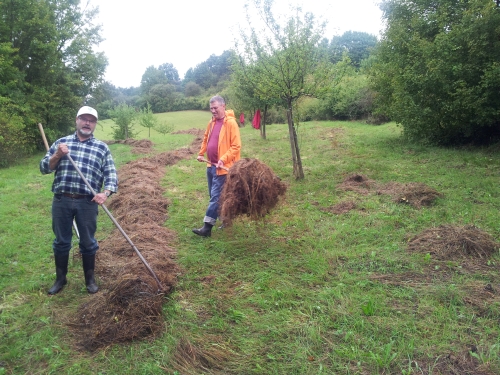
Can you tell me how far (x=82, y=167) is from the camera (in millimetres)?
3990

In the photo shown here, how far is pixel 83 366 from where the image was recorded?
121 inches

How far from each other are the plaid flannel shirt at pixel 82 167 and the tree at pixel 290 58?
5.83 meters

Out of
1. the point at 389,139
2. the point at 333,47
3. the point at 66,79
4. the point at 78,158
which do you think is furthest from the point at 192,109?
the point at 78,158

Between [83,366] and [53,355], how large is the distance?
1.19 feet

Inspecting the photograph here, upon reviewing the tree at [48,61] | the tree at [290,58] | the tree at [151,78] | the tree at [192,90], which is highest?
the tree at [151,78]

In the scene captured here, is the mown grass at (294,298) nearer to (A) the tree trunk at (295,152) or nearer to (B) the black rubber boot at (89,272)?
(B) the black rubber boot at (89,272)

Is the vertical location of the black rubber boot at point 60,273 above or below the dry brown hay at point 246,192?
below

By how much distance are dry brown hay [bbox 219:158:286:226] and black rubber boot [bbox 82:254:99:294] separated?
1.76 metres

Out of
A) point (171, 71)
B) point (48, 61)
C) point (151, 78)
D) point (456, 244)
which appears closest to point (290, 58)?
point (456, 244)

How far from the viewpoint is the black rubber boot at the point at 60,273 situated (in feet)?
13.9

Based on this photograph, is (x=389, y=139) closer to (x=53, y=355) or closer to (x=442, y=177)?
(x=442, y=177)

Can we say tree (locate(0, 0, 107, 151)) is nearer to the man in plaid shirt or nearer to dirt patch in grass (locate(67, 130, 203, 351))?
dirt patch in grass (locate(67, 130, 203, 351))

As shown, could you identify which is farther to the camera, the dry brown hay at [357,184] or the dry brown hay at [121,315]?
the dry brown hay at [357,184]

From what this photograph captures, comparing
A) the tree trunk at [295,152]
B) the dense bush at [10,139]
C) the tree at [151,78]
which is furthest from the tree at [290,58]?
the tree at [151,78]
